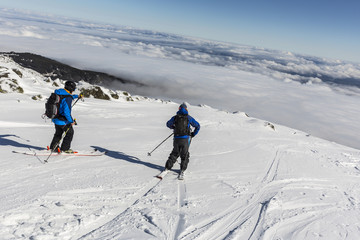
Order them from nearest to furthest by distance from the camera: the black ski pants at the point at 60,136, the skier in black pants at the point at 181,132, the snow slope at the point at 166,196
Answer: the snow slope at the point at 166,196, the skier in black pants at the point at 181,132, the black ski pants at the point at 60,136

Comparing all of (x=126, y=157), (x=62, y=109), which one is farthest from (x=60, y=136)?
(x=126, y=157)

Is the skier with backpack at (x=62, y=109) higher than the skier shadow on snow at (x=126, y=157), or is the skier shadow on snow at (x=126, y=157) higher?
the skier with backpack at (x=62, y=109)

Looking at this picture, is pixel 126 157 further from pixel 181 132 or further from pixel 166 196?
pixel 166 196

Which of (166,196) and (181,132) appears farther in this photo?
(181,132)

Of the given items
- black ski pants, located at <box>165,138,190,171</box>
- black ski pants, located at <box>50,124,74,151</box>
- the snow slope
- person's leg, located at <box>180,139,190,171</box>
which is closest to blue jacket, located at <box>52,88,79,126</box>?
black ski pants, located at <box>50,124,74,151</box>

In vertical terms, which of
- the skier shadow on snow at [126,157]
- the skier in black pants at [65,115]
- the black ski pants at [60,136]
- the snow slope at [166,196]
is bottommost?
the skier shadow on snow at [126,157]

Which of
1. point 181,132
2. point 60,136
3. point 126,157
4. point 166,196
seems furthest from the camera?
point 126,157

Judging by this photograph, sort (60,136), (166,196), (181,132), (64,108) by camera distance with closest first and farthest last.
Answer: (166,196), (181,132), (64,108), (60,136)

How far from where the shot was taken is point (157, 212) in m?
4.79

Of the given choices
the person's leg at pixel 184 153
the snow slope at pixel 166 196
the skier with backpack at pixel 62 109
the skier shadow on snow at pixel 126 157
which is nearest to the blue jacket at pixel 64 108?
the skier with backpack at pixel 62 109

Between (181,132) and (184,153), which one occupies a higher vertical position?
(181,132)

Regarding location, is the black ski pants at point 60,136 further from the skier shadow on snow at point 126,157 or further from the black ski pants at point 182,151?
the black ski pants at point 182,151

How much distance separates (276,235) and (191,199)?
6.62 ft

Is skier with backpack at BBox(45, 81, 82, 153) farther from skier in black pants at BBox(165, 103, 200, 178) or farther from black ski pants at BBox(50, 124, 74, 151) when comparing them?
skier in black pants at BBox(165, 103, 200, 178)
